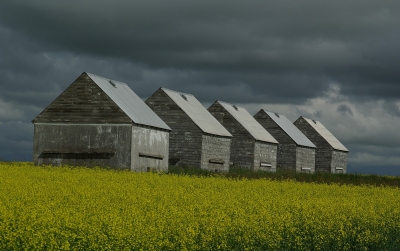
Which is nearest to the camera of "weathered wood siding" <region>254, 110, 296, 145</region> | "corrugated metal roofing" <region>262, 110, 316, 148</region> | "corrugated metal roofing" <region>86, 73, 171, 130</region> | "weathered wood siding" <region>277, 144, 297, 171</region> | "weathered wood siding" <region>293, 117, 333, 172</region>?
"corrugated metal roofing" <region>86, 73, 171, 130</region>

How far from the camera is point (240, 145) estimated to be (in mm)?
61219

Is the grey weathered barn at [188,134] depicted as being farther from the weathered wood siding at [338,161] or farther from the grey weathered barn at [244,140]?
the weathered wood siding at [338,161]

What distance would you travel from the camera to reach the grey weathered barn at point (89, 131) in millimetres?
40469

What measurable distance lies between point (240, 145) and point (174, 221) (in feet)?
150

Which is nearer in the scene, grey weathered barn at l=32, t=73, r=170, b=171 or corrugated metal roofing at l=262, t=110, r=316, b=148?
grey weathered barn at l=32, t=73, r=170, b=171

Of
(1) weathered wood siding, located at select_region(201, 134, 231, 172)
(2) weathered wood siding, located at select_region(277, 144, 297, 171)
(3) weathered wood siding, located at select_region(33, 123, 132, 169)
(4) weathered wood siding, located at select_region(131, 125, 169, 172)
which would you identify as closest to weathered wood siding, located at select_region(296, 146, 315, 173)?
(2) weathered wood siding, located at select_region(277, 144, 297, 171)

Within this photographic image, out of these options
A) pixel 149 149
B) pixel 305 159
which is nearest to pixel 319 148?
pixel 305 159

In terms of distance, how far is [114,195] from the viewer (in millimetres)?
22344

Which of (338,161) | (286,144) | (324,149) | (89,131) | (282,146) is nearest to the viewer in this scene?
(89,131)

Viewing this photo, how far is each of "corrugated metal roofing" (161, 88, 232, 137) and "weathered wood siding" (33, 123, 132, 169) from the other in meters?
11.7

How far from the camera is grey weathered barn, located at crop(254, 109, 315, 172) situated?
71000 millimetres

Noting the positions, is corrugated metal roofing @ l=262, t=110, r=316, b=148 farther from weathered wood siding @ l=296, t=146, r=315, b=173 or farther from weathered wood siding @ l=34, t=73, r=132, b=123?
weathered wood siding @ l=34, t=73, r=132, b=123

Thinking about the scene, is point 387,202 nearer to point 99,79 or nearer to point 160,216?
point 160,216

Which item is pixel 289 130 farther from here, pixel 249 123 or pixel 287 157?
pixel 249 123
